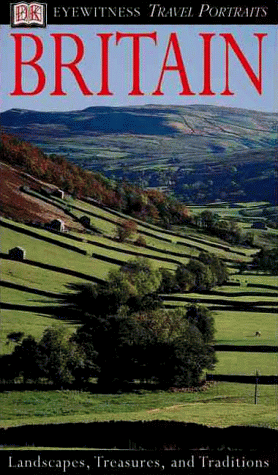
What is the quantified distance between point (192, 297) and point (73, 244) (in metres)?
13.4

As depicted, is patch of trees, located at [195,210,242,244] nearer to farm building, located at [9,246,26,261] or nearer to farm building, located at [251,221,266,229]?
farm building, located at [251,221,266,229]

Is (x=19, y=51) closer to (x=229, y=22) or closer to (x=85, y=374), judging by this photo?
(x=229, y=22)

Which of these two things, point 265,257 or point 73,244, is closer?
point 73,244

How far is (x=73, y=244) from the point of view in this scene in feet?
238

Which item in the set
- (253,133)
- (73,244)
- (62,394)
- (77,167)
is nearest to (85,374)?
(62,394)

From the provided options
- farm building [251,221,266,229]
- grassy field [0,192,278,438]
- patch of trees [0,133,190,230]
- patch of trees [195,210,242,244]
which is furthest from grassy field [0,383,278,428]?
farm building [251,221,266,229]

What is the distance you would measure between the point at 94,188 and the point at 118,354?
56.9 m

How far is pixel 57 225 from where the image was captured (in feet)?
253

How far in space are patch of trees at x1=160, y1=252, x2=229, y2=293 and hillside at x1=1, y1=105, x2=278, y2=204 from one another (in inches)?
1262

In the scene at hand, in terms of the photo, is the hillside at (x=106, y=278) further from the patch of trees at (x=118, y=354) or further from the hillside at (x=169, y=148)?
the hillside at (x=169, y=148)

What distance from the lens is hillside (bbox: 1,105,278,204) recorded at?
396 ft

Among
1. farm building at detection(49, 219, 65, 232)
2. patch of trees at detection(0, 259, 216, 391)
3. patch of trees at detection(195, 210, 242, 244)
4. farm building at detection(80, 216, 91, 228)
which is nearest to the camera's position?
patch of trees at detection(0, 259, 216, 391)

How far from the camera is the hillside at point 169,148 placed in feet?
396

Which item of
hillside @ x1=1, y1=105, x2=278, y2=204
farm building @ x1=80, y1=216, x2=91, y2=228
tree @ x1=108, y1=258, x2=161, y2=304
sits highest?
hillside @ x1=1, y1=105, x2=278, y2=204
